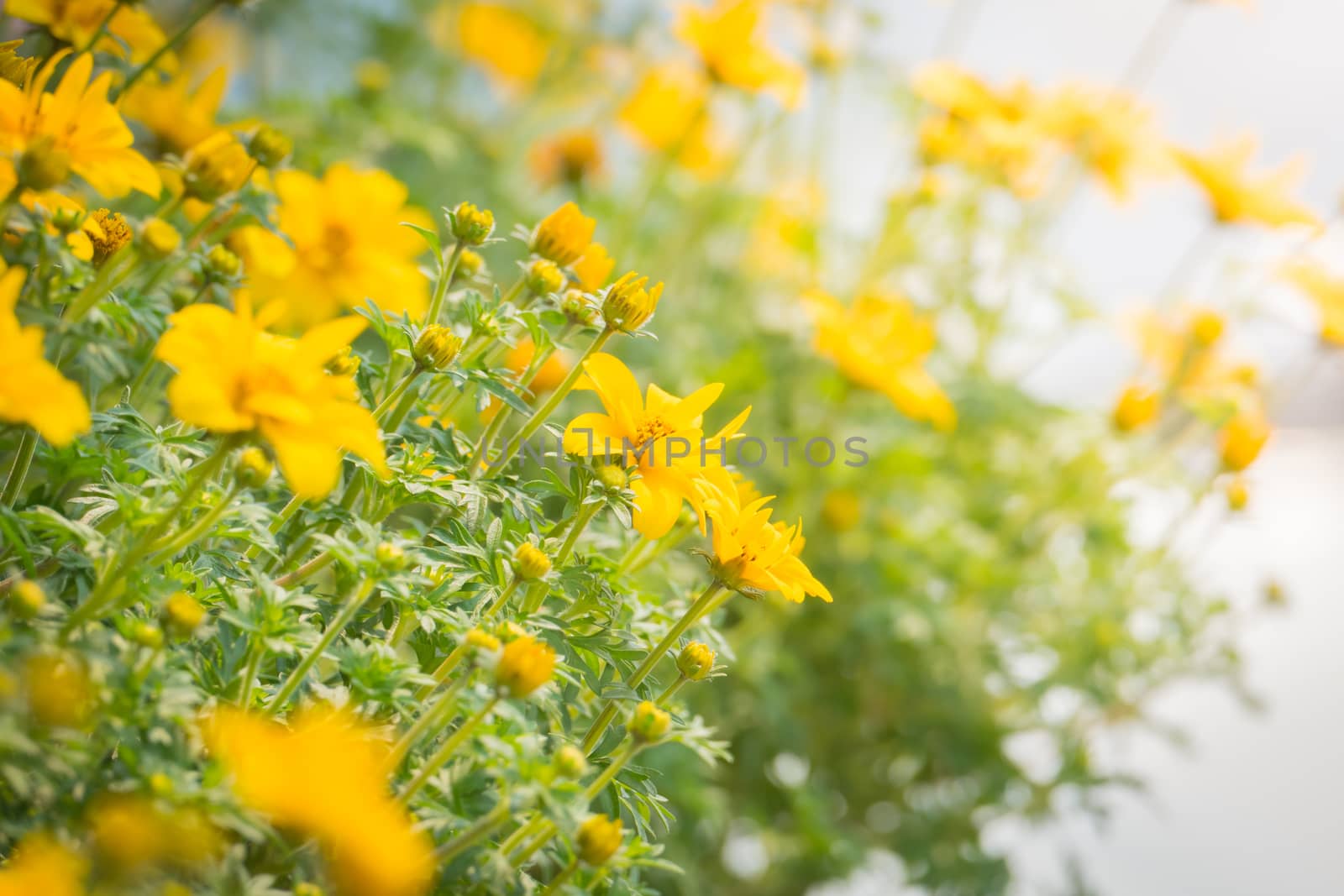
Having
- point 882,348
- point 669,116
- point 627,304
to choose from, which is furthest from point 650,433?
point 669,116

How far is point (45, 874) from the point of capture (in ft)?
1.05

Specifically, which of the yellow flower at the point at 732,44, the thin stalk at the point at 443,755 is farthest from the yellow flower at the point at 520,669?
the yellow flower at the point at 732,44

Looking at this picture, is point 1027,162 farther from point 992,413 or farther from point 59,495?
point 59,495

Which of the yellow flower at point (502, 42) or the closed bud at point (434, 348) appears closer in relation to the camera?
the closed bud at point (434, 348)

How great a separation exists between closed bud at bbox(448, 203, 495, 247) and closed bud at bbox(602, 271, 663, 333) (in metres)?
0.08

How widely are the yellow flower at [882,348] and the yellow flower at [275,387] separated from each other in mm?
755

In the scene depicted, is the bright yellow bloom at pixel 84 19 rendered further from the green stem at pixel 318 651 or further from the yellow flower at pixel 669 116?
the yellow flower at pixel 669 116

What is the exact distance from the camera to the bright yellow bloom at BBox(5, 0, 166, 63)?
1.89 ft

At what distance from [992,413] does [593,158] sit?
61 centimetres

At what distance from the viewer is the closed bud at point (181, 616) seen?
0.43 meters

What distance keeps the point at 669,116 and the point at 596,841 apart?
1163 mm

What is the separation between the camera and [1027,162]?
1406 millimetres

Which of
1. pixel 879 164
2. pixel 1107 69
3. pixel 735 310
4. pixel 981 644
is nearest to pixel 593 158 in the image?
pixel 735 310

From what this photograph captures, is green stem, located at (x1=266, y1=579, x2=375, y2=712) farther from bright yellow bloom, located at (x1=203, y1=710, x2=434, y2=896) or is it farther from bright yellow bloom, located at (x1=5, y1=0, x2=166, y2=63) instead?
bright yellow bloom, located at (x1=5, y1=0, x2=166, y2=63)
